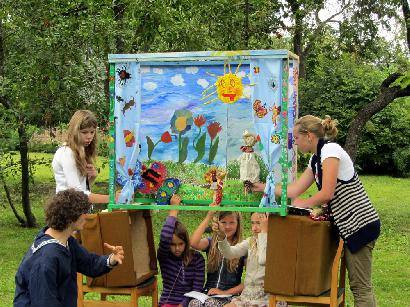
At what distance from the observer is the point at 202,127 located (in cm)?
507

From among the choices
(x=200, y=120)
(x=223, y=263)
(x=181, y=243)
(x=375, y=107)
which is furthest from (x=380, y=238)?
(x=200, y=120)

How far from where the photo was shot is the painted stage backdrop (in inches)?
192

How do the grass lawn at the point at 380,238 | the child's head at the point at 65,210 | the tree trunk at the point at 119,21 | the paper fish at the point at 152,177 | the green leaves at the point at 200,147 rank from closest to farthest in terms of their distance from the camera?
1. the child's head at the point at 65,210
2. the green leaves at the point at 200,147
3. the paper fish at the point at 152,177
4. the grass lawn at the point at 380,238
5. the tree trunk at the point at 119,21

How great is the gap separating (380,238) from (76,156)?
7.54 meters

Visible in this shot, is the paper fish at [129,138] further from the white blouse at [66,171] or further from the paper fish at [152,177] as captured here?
the white blouse at [66,171]

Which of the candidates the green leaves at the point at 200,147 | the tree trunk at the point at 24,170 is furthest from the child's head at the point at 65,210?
the tree trunk at the point at 24,170

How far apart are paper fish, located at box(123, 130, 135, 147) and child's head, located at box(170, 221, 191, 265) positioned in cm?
70

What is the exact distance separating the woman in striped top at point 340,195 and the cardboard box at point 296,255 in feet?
0.57

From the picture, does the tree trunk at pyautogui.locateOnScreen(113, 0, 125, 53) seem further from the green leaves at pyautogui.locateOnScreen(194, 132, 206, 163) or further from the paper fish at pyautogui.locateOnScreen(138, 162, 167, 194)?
the green leaves at pyautogui.locateOnScreen(194, 132, 206, 163)

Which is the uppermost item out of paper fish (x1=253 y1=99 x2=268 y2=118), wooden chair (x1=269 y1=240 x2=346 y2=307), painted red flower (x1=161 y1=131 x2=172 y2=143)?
paper fish (x1=253 y1=99 x2=268 y2=118)

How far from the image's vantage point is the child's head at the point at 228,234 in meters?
5.51

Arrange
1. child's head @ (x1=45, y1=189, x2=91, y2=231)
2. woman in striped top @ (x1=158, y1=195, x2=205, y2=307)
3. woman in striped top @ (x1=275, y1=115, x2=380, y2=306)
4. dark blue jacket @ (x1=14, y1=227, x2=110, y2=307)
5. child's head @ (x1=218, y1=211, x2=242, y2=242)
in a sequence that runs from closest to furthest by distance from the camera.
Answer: dark blue jacket @ (x1=14, y1=227, x2=110, y2=307)
child's head @ (x1=45, y1=189, x2=91, y2=231)
woman in striped top @ (x1=275, y1=115, x2=380, y2=306)
child's head @ (x1=218, y1=211, x2=242, y2=242)
woman in striped top @ (x1=158, y1=195, x2=205, y2=307)

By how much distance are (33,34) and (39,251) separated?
645cm

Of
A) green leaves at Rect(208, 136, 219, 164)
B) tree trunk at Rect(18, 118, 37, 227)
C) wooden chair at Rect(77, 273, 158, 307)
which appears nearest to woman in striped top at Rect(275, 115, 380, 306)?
green leaves at Rect(208, 136, 219, 164)
